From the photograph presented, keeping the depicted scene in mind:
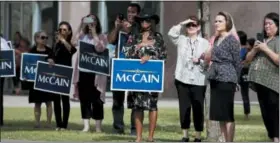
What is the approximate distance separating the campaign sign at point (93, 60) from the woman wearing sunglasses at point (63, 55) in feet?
1.02

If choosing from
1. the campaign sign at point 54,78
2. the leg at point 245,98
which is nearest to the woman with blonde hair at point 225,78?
the campaign sign at point 54,78

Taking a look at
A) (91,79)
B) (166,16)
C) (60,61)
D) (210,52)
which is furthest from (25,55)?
(166,16)

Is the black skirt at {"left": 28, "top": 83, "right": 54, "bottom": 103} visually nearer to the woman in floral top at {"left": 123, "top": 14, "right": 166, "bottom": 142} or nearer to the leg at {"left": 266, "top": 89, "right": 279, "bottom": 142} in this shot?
the woman in floral top at {"left": 123, "top": 14, "right": 166, "bottom": 142}

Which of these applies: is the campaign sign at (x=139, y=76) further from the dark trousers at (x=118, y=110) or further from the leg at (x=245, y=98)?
the leg at (x=245, y=98)

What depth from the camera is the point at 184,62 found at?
36.7 feet

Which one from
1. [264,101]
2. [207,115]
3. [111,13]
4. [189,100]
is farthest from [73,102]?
[264,101]

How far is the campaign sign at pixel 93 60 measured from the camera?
12.6 m

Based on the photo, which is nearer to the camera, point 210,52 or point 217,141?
point 210,52

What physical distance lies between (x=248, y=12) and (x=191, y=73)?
11734mm

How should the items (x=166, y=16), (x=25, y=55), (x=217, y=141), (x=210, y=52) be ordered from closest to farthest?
(x=210, y=52), (x=217, y=141), (x=25, y=55), (x=166, y=16)

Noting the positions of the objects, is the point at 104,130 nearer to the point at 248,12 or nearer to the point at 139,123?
the point at 139,123

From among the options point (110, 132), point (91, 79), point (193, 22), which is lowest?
point (110, 132)

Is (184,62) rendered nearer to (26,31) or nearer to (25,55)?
(25,55)

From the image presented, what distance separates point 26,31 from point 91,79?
13245 millimetres
